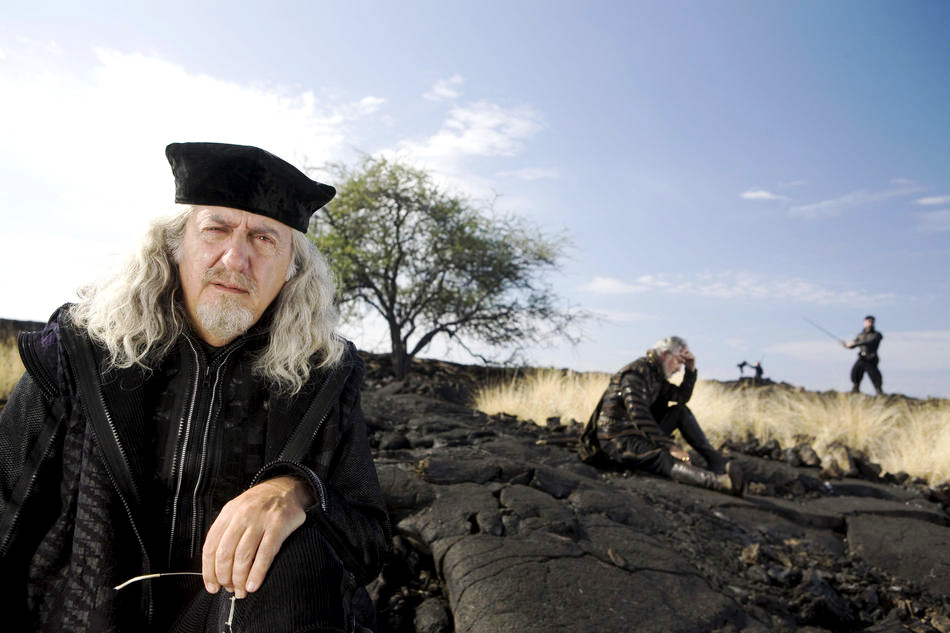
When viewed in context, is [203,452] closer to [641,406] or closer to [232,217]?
[232,217]

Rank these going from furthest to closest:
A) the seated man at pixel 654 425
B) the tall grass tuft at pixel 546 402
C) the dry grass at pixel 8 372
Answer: the tall grass tuft at pixel 546 402 → the dry grass at pixel 8 372 → the seated man at pixel 654 425

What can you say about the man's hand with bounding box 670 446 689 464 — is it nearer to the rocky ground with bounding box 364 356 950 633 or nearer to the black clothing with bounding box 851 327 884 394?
the rocky ground with bounding box 364 356 950 633

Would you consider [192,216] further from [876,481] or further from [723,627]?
[876,481]

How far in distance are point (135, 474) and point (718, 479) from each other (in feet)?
20.0

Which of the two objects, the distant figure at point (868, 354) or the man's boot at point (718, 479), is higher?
the distant figure at point (868, 354)

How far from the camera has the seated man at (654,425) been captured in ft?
24.2

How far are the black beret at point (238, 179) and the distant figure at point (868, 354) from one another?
18.2 meters

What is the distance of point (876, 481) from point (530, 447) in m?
4.61

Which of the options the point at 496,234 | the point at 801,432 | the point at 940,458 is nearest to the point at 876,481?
the point at 940,458

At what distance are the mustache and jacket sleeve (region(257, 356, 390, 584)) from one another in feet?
1.58

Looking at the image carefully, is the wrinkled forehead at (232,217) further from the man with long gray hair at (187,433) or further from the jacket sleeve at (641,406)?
the jacket sleeve at (641,406)

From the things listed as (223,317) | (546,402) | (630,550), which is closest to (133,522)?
(223,317)

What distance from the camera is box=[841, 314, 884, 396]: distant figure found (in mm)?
17766

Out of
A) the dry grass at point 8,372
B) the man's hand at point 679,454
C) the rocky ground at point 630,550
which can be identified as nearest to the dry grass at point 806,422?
the rocky ground at point 630,550
